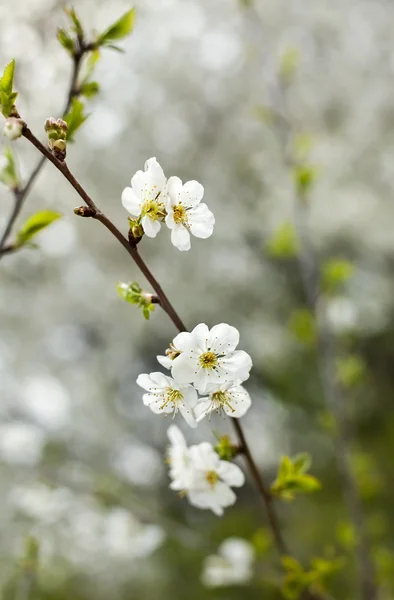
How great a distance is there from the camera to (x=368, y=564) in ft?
3.78

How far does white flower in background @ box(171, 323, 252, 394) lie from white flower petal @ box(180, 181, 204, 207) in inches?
4.6

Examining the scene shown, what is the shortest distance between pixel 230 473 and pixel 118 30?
58 centimetres

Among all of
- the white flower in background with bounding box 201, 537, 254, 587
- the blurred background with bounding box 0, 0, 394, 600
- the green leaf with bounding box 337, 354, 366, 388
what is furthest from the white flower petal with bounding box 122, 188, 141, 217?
the blurred background with bounding box 0, 0, 394, 600

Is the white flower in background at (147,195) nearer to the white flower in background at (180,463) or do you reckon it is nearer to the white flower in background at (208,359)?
the white flower in background at (208,359)

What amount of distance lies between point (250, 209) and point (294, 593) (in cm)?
231

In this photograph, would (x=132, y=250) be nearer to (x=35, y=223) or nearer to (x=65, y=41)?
(x=35, y=223)

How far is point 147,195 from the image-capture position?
1.64ft

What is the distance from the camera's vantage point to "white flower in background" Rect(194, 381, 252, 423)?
1.62ft

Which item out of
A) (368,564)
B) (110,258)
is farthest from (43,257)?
(368,564)

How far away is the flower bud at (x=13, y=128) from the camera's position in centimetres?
47

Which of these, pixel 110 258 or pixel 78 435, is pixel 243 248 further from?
pixel 78 435

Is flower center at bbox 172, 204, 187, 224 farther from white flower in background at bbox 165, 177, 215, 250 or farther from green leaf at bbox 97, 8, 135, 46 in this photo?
green leaf at bbox 97, 8, 135, 46

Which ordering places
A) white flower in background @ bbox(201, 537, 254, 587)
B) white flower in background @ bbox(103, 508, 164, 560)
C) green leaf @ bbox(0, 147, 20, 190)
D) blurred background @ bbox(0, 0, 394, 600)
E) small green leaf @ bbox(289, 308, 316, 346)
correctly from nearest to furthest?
green leaf @ bbox(0, 147, 20, 190) < white flower in background @ bbox(201, 537, 254, 587) < white flower in background @ bbox(103, 508, 164, 560) < small green leaf @ bbox(289, 308, 316, 346) < blurred background @ bbox(0, 0, 394, 600)

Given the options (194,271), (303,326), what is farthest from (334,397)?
(194,271)
